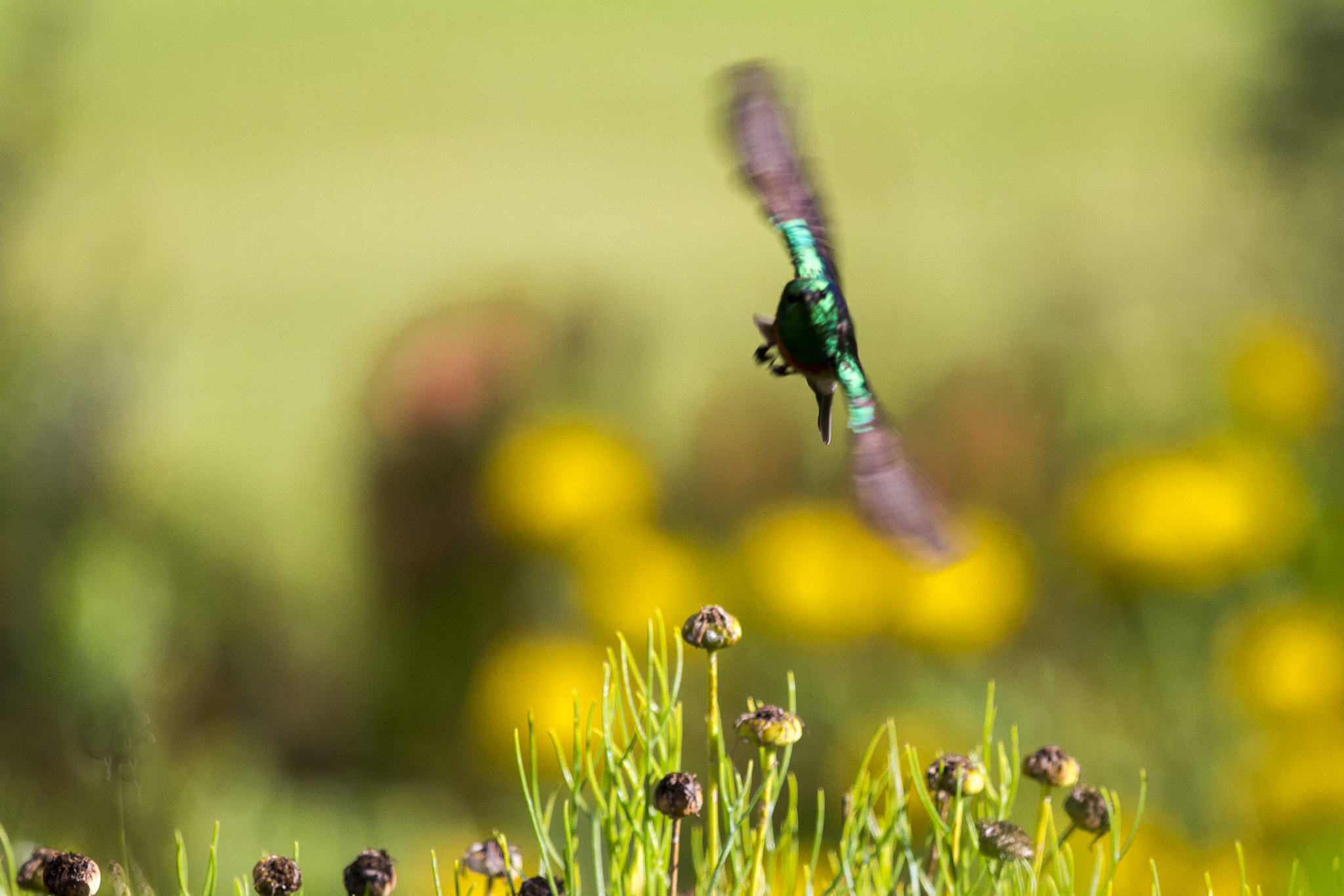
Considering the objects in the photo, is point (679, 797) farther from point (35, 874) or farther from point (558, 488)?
point (558, 488)

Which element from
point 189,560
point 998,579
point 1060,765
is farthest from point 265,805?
point 1060,765

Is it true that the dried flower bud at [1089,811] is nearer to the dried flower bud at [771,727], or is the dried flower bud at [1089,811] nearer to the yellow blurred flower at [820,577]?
the dried flower bud at [771,727]

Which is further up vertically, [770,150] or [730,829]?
[770,150]

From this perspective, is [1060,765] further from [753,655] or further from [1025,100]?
[1025,100]

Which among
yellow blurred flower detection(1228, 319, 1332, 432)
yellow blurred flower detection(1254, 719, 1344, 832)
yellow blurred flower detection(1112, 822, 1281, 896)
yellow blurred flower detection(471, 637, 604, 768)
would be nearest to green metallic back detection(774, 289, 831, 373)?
Answer: yellow blurred flower detection(1254, 719, 1344, 832)

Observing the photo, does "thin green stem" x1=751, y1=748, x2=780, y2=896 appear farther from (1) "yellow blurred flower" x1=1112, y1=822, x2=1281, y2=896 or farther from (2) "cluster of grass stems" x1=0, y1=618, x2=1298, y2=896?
(1) "yellow blurred flower" x1=1112, y1=822, x2=1281, y2=896

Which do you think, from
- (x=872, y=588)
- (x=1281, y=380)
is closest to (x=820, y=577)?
(x=872, y=588)
